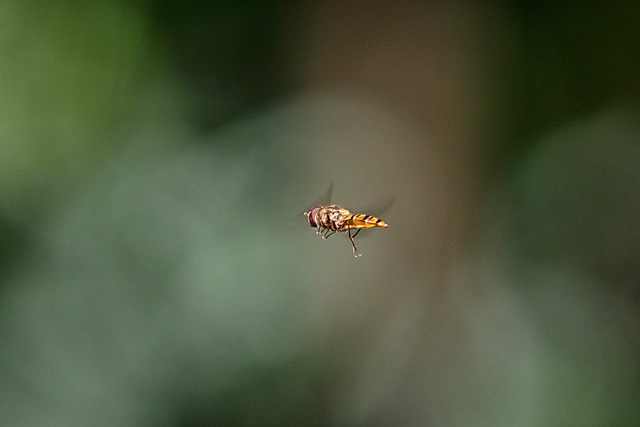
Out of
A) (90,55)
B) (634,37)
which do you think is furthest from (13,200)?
(634,37)

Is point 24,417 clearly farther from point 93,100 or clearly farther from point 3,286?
point 93,100

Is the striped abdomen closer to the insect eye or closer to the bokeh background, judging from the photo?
the insect eye

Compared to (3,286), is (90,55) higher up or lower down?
higher up

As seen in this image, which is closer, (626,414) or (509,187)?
(626,414)

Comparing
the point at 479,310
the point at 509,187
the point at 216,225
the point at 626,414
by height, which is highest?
the point at 216,225

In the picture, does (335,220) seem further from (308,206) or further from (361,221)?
(308,206)

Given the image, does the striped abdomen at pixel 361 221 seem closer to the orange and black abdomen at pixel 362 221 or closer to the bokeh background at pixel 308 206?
the orange and black abdomen at pixel 362 221
